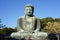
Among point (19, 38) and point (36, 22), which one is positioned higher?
point (36, 22)

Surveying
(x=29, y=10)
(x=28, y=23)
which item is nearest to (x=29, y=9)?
(x=29, y=10)

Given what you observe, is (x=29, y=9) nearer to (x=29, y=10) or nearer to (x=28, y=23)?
(x=29, y=10)

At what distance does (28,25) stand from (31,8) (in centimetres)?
66

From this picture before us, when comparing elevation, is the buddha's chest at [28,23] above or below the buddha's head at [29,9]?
below

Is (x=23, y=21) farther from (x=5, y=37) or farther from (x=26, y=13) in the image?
(x=5, y=37)

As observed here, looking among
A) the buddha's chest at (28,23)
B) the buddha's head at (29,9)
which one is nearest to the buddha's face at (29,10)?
the buddha's head at (29,9)

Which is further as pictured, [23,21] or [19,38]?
[23,21]

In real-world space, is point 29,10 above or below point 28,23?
above

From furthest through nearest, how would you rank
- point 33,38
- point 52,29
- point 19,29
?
point 52,29 < point 19,29 < point 33,38

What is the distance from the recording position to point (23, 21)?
27.4ft

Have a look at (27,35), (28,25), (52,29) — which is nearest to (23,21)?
(28,25)

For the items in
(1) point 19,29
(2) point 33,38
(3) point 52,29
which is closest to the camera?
(2) point 33,38

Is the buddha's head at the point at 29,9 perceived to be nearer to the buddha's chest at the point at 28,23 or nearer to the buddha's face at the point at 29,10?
the buddha's face at the point at 29,10

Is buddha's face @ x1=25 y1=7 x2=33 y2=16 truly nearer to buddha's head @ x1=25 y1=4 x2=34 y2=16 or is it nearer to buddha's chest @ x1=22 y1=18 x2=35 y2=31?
buddha's head @ x1=25 y1=4 x2=34 y2=16
